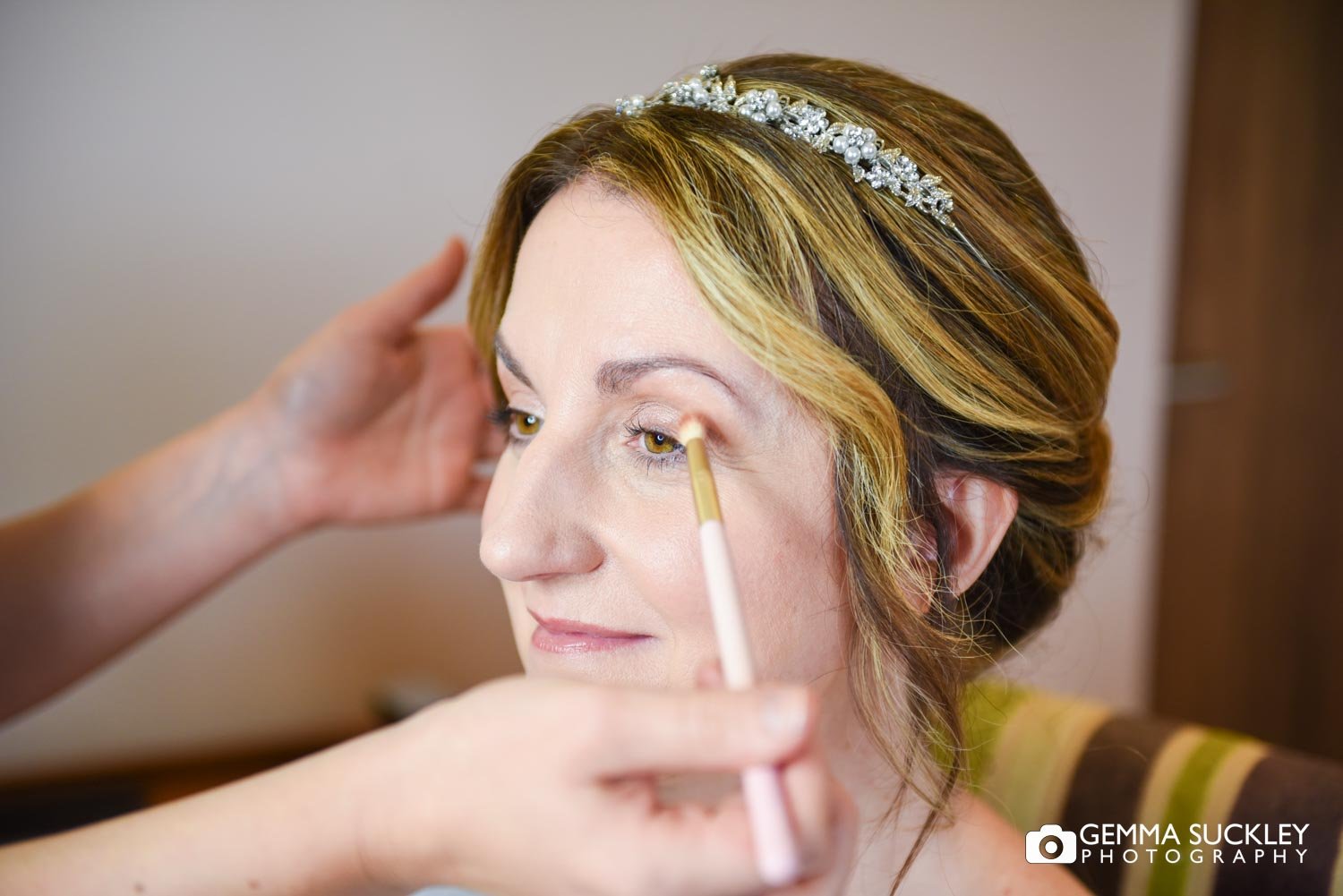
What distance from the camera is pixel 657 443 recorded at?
0.79 m

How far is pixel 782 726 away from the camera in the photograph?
18.6 inches

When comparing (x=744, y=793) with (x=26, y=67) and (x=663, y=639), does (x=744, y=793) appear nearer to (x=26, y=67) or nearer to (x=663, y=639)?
(x=663, y=639)

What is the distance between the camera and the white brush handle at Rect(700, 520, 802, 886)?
46 centimetres

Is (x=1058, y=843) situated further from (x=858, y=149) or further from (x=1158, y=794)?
(x=858, y=149)

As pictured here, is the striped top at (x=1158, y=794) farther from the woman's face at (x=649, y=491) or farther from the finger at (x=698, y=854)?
the finger at (x=698, y=854)

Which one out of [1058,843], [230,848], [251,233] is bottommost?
[1058,843]

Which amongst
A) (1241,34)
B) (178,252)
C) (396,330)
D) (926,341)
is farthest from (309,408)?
(1241,34)

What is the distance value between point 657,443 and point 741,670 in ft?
1.00

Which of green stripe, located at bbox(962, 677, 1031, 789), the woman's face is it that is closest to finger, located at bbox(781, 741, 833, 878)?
the woman's face

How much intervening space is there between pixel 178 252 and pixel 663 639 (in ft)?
3.35

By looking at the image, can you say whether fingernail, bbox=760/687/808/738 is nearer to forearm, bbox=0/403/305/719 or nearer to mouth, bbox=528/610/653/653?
mouth, bbox=528/610/653/653

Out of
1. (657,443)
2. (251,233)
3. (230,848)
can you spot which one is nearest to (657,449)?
(657,443)

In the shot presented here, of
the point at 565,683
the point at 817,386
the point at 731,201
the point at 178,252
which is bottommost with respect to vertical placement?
the point at 565,683

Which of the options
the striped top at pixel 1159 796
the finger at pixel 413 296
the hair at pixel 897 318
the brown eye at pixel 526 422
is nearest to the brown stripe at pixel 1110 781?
the striped top at pixel 1159 796
